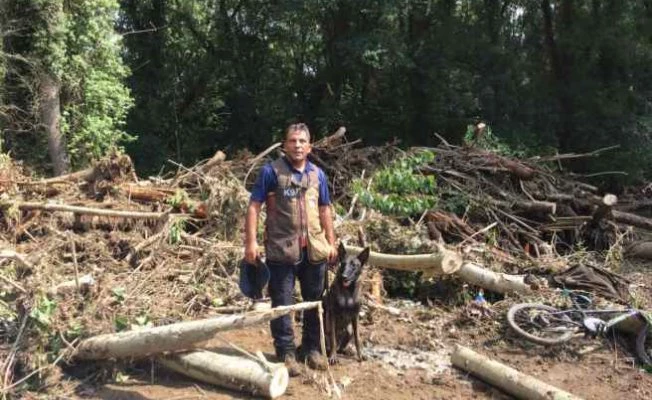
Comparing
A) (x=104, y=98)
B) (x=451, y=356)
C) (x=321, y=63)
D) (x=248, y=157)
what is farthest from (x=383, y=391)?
(x=321, y=63)

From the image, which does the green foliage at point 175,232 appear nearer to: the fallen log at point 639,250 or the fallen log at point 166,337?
the fallen log at point 166,337

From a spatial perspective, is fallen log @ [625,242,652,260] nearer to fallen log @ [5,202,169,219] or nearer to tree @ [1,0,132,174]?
fallen log @ [5,202,169,219]

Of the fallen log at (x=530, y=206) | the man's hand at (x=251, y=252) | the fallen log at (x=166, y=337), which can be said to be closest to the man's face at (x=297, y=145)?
the man's hand at (x=251, y=252)

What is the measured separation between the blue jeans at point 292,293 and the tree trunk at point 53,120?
33.2 ft

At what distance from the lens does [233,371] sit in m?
4.54

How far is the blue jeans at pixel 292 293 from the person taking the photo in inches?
188

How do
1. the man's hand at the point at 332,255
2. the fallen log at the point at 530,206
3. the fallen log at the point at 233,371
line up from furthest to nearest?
the fallen log at the point at 530,206 → the man's hand at the point at 332,255 → the fallen log at the point at 233,371

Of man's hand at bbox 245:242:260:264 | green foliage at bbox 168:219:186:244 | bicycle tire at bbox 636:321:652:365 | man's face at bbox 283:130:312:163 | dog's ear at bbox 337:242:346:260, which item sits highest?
man's face at bbox 283:130:312:163

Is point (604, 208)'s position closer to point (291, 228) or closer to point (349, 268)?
point (349, 268)

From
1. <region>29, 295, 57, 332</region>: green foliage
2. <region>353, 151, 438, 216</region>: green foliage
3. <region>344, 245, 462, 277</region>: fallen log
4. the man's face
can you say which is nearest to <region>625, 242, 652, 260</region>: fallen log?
<region>353, 151, 438, 216</region>: green foliage

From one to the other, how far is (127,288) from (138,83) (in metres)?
14.9

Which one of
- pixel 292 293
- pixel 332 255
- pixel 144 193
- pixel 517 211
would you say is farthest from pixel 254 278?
pixel 517 211

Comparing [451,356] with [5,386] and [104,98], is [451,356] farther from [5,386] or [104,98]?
[104,98]

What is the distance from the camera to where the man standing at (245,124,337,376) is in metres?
4.66
